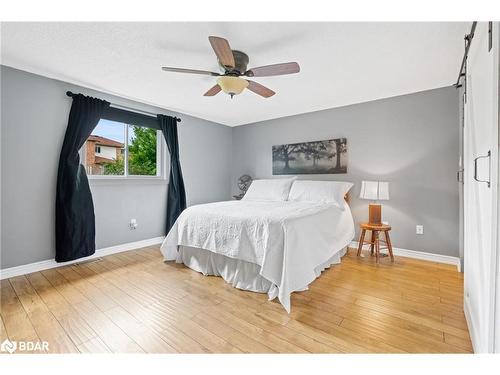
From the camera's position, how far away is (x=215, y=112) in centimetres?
405

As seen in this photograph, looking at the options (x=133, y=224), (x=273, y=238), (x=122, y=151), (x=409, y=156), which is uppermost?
(x=122, y=151)

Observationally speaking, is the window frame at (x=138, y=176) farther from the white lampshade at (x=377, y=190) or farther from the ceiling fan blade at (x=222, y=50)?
the white lampshade at (x=377, y=190)

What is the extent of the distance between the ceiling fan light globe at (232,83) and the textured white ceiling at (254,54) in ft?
0.85

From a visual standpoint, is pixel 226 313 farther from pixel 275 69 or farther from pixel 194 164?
pixel 194 164

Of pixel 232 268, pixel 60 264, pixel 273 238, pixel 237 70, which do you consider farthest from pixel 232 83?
pixel 60 264

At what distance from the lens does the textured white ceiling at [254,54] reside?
1.78m

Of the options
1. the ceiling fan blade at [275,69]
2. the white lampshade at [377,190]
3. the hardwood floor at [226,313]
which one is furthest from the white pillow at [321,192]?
the ceiling fan blade at [275,69]

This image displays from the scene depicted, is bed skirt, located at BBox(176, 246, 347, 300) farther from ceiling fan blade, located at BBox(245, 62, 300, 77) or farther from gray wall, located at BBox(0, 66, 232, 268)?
ceiling fan blade, located at BBox(245, 62, 300, 77)

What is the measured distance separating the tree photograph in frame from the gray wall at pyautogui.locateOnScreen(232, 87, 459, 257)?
113 mm

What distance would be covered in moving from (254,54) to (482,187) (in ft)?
6.41

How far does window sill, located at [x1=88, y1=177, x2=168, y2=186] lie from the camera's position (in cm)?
309

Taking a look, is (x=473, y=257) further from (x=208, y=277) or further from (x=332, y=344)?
(x=208, y=277)

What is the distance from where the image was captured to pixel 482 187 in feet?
4.19
